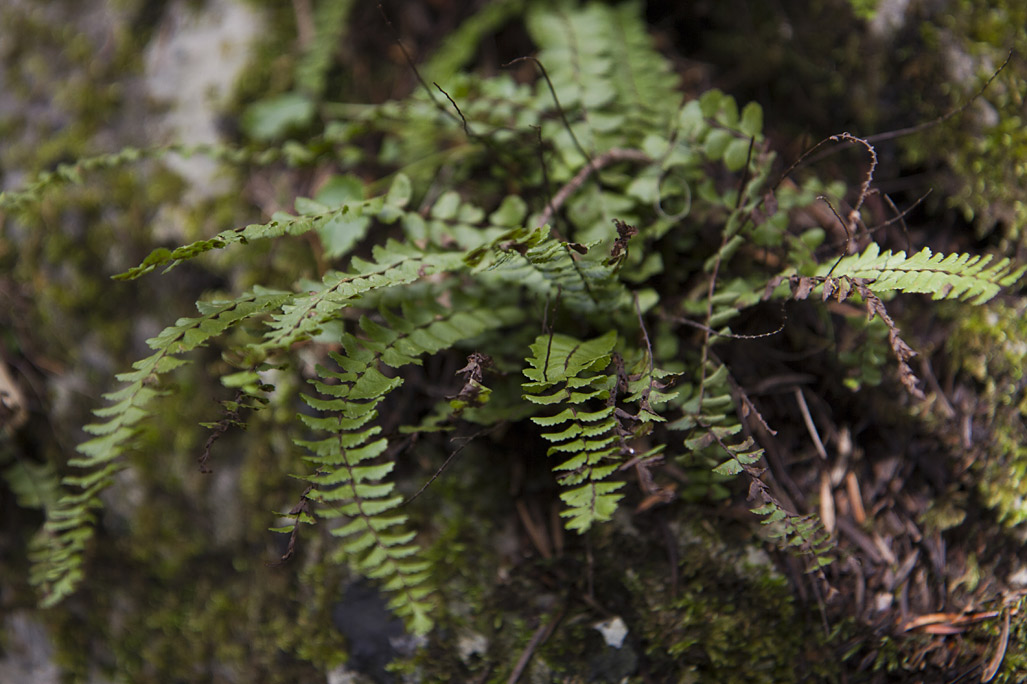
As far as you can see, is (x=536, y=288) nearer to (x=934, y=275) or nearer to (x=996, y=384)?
(x=934, y=275)

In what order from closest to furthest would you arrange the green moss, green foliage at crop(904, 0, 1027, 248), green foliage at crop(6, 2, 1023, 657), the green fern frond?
the green fern frond, green foliage at crop(6, 2, 1023, 657), the green moss, green foliage at crop(904, 0, 1027, 248)

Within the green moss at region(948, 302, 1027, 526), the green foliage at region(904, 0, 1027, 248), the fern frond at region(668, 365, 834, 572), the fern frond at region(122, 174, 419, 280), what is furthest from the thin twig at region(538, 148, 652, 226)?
the green moss at region(948, 302, 1027, 526)

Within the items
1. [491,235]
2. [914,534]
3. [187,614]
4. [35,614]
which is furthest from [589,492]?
[35,614]

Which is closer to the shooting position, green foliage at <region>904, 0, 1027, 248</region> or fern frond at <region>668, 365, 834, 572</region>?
fern frond at <region>668, 365, 834, 572</region>

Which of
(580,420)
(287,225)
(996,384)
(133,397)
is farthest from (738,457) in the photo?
(133,397)

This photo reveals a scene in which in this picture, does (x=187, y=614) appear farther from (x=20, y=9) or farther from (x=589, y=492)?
(x=20, y=9)

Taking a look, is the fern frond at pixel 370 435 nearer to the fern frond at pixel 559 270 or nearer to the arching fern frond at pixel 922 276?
the fern frond at pixel 559 270

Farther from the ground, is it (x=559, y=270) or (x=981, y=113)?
(x=981, y=113)

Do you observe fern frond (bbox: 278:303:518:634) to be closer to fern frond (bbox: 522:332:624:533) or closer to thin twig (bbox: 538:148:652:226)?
fern frond (bbox: 522:332:624:533)
